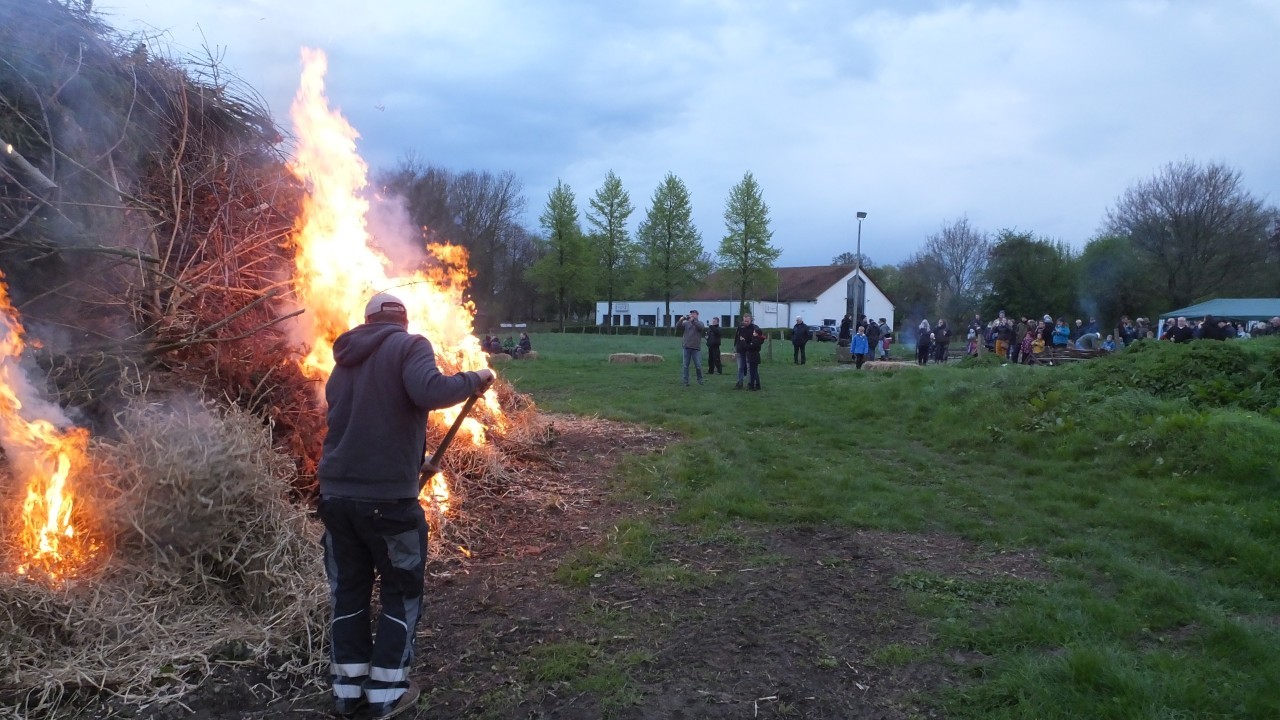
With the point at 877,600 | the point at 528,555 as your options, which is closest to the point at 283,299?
the point at 528,555

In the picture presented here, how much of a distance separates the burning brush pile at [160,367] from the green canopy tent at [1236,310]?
3434 cm

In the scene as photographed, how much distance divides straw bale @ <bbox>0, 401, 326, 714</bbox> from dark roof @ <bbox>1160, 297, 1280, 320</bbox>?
120ft

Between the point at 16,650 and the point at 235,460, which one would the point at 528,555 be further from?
the point at 16,650

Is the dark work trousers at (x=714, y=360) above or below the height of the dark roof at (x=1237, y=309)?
below

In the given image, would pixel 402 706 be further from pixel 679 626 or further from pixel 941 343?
pixel 941 343

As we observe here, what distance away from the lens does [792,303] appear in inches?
2537

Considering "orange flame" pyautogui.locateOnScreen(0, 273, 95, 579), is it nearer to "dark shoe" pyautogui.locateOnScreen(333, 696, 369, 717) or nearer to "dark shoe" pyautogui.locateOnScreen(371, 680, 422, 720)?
"dark shoe" pyautogui.locateOnScreen(333, 696, 369, 717)

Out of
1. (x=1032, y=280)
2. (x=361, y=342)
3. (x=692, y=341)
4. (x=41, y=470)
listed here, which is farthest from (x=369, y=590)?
(x=1032, y=280)

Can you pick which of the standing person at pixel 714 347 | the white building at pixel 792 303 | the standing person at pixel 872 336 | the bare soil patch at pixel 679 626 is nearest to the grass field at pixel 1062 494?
the bare soil patch at pixel 679 626

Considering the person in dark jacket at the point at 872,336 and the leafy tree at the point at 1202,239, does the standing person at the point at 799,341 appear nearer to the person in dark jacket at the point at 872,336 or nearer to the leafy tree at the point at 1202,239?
the person in dark jacket at the point at 872,336

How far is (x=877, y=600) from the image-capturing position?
4785mm

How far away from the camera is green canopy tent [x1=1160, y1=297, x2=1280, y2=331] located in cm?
3262

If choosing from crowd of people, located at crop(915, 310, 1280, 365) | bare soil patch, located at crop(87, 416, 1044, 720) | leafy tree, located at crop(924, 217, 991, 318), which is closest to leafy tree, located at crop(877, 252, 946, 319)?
leafy tree, located at crop(924, 217, 991, 318)

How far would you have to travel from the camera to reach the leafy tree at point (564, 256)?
50844 mm
